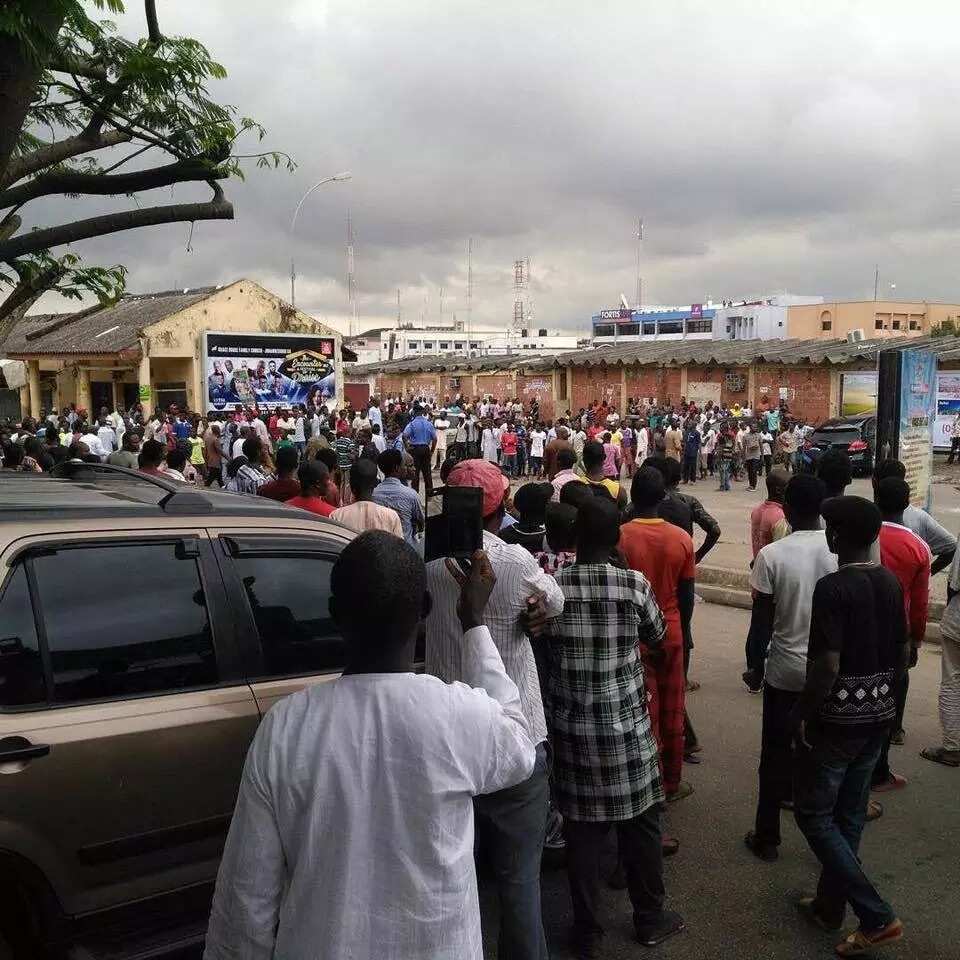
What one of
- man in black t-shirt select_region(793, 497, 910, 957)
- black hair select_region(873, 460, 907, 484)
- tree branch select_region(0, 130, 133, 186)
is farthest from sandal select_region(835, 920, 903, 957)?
tree branch select_region(0, 130, 133, 186)

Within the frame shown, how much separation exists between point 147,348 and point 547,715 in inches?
1157

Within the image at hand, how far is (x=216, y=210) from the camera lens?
18.4 feet

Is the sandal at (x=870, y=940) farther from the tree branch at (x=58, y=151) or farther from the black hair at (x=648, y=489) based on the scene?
the tree branch at (x=58, y=151)

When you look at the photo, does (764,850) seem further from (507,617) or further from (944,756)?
(507,617)

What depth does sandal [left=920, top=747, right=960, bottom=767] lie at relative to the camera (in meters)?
5.09

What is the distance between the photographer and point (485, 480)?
144 inches

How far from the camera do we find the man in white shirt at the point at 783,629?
4.06 metres

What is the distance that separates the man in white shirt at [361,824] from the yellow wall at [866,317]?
7182cm

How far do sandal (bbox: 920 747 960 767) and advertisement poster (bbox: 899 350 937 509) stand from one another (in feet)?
16.7

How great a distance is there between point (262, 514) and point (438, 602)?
74 centimetres

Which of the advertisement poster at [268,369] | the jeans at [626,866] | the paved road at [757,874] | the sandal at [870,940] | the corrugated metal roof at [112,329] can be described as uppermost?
the corrugated metal roof at [112,329]

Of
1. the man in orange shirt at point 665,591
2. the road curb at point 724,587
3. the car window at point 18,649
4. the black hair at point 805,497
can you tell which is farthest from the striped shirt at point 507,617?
the road curb at point 724,587

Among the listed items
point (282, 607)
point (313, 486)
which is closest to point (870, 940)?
point (282, 607)

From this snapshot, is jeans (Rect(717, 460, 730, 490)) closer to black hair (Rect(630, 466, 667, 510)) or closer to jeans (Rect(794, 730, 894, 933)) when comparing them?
black hair (Rect(630, 466, 667, 510))
